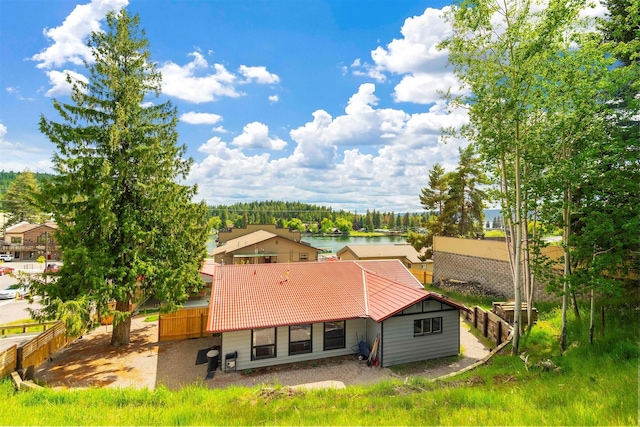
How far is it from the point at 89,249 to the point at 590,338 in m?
17.1

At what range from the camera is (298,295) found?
542 inches

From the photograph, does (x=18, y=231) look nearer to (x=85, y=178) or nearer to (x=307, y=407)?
(x=85, y=178)

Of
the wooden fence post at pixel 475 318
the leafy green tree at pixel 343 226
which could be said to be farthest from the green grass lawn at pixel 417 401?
the leafy green tree at pixel 343 226

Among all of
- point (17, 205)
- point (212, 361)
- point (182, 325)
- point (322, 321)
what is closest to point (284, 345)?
point (322, 321)


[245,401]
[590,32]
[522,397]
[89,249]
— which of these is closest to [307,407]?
[245,401]

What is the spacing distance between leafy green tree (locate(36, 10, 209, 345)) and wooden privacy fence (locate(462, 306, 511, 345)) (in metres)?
13.6

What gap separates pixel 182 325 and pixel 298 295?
596cm

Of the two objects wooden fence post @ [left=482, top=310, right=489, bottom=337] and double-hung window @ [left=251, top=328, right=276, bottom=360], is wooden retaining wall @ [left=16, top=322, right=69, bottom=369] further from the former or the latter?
wooden fence post @ [left=482, top=310, right=489, bottom=337]

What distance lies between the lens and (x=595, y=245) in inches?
377

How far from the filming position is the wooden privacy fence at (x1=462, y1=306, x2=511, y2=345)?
44.7ft

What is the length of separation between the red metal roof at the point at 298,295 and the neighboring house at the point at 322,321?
0.12 feet

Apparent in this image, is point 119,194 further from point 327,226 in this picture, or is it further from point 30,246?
point 327,226

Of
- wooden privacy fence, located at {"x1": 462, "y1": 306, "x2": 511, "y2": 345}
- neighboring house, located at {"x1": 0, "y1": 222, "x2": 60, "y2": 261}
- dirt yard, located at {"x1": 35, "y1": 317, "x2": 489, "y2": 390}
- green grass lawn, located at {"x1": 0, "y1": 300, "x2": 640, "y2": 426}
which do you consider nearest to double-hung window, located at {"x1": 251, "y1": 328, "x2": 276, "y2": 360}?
dirt yard, located at {"x1": 35, "y1": 317, "x2": 489, "y2": 390}

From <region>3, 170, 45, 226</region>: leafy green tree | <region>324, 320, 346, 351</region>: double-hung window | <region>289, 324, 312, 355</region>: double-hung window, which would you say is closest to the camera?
<region>289, 324, 312, 355</region>: double-hung window
